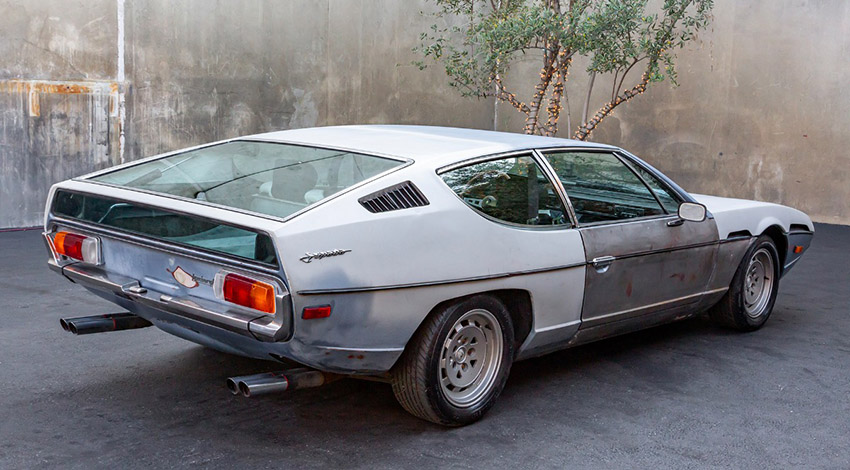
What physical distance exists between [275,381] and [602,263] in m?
1.83

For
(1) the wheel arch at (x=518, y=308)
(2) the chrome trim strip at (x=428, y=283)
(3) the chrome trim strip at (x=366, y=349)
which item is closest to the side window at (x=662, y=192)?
(2) the chrome trim strip at (x=428, y=283)

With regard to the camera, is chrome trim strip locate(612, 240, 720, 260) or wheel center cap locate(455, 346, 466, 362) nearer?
wheel center cap locate(455, 346, 466, 362)

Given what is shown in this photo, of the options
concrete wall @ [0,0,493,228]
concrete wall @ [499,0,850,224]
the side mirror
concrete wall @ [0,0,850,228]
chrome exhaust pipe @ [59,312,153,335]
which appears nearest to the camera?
chrome exhaust pipe @ [59,312,153,335]

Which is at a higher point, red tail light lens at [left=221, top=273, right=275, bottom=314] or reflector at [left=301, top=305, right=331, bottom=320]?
red tail light lens at [left=221, top=273, right=275, bottom=314]

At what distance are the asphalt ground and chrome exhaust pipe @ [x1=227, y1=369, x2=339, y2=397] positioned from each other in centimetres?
29

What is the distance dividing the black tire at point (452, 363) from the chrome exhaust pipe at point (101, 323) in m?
1.31

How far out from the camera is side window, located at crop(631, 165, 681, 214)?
16.6 ft

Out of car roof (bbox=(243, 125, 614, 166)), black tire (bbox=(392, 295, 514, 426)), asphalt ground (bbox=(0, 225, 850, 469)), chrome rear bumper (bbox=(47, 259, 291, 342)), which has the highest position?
car roof (bbox=(243, 125, 614, 166))

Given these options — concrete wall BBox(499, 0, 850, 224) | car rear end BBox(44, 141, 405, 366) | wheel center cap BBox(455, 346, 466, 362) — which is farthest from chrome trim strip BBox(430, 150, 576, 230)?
concrete wall BBox(499, 0, 850, 224)

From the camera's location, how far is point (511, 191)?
4234mm

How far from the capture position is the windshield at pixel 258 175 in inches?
147

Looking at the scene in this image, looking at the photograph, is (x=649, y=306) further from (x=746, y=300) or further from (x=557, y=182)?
(x=746, y=300)

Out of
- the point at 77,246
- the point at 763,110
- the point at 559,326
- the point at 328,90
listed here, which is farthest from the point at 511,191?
the point at 763,110

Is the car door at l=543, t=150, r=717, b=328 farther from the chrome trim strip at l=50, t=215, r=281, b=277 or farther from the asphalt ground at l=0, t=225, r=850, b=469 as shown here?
the chrome trim strip at l=50, t=215, r=281, b=277
